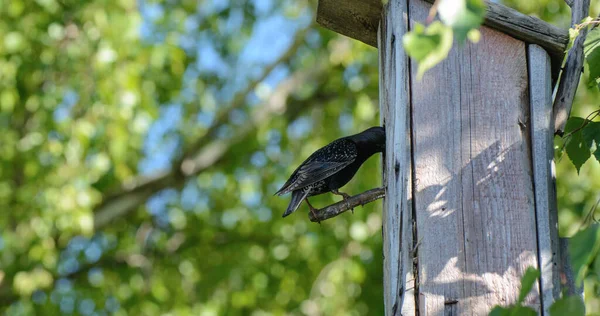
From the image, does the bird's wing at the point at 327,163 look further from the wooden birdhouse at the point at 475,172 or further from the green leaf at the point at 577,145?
the green leaf at the point at 577,145

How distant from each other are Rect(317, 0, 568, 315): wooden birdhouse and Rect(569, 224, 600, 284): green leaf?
0.85 meters

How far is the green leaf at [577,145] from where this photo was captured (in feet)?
7.94

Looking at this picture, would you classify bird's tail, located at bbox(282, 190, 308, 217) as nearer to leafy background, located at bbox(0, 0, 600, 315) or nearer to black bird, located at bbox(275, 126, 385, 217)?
black bird, located at bbox(275, 126, 385, 217)

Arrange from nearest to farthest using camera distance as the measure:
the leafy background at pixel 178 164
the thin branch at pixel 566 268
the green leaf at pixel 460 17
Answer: the green leaf at pixel 460 17
the thin branch at pixel 566 268
the leafy background at pixel 178 164

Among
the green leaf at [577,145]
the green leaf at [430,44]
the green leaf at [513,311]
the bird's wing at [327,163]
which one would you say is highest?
the bird's wing at [327,163]

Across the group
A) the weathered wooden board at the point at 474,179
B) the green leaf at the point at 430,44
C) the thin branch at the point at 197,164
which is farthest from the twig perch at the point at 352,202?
the thin branch at the point at 197,164

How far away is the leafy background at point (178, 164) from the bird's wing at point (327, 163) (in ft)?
8.61

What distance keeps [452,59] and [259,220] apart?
21.7ft

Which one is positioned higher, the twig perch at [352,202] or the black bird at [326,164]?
the black bird at [326,164]

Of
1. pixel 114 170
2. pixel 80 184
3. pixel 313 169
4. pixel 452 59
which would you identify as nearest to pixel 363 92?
pixel 114 170

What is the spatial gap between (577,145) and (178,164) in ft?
19.3

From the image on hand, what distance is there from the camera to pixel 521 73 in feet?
8.43

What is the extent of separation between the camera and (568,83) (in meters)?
2.59

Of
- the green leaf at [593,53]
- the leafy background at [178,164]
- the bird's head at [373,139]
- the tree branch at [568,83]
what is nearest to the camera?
the green leaf at [593,53]
